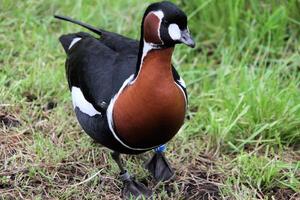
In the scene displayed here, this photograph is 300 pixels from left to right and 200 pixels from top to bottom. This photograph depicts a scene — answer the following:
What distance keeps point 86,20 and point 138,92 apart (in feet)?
5.13

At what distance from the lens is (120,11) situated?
4098 mm

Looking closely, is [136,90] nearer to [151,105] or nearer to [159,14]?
[151,105]

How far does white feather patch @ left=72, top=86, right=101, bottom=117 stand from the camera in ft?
8.89

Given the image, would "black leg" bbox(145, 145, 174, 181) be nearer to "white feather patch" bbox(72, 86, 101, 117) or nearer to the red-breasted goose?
the red-breasted goose

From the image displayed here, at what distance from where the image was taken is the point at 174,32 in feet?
7.89

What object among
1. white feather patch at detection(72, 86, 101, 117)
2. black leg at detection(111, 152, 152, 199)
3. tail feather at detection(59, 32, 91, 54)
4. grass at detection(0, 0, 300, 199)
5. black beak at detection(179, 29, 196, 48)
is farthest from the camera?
tail feather at detection(59, 32, 91, 54)

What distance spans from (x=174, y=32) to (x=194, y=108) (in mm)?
1109

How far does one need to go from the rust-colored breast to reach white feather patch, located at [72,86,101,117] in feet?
0.56

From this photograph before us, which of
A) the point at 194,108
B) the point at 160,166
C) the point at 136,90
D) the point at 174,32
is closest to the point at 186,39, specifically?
the point at 174,32

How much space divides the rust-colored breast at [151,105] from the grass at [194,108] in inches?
16.3

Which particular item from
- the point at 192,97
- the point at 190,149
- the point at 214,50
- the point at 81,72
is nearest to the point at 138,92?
the point at 81,72

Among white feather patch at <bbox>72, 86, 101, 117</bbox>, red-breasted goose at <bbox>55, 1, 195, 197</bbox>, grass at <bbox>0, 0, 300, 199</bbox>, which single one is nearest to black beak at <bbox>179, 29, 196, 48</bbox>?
red-breasted goose at <bbox>55, 1, 195, 197</bbox>

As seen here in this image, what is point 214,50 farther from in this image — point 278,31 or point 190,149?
point 190,149

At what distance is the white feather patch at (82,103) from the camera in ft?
8.89
